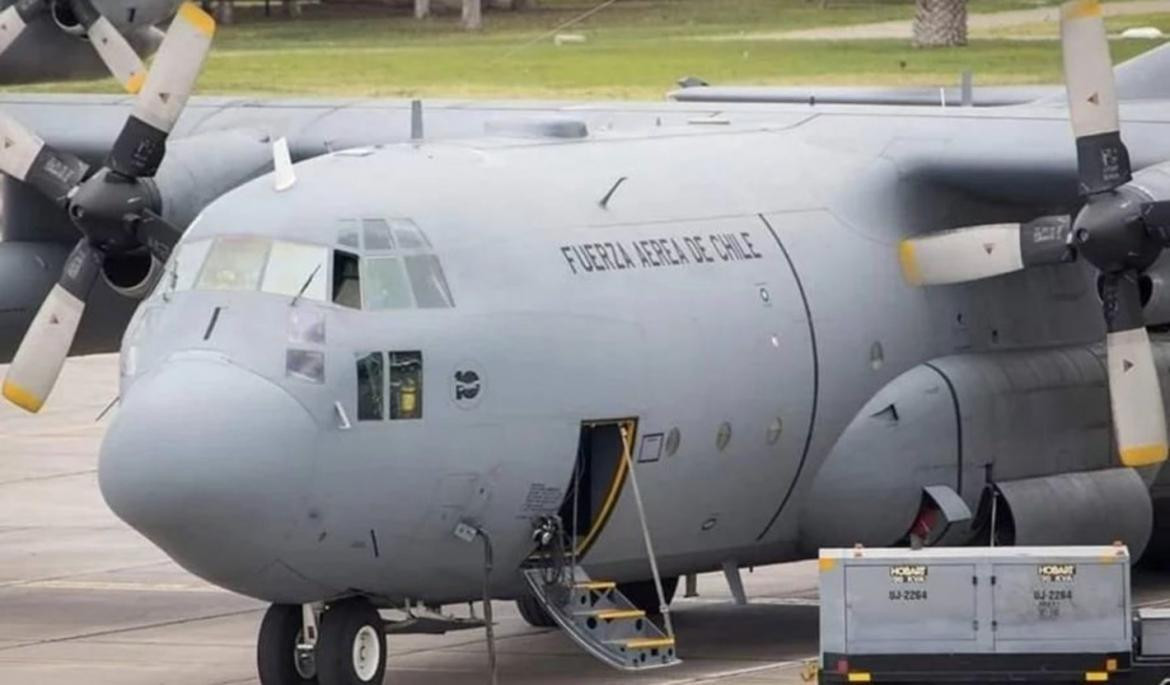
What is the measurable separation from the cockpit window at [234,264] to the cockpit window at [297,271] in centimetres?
7

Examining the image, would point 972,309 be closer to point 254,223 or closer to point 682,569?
point 682,569

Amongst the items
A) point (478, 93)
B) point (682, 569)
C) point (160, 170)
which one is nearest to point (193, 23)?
point (160, 170)

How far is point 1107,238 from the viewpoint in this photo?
20547 mm

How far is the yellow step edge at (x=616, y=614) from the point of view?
772 inches

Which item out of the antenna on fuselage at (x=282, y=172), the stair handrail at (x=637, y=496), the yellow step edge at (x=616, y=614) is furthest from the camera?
the stair handrail at (x=637, y=496)

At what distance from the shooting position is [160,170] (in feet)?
76.2

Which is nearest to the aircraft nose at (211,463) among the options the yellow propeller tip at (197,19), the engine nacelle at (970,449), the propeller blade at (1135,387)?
the yellow propeller tip at (197,19)

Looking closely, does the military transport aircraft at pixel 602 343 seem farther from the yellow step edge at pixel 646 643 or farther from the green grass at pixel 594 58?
the green grass at pixel 594 58

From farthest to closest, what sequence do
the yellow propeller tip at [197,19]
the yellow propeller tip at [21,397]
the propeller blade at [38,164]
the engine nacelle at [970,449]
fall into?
1. the propeller blade at [38,164]
2. the yellow propeller tip at [21,397]
3. the yellow propeller tip at [197,19]
4. the engine nacelle at [970,449]

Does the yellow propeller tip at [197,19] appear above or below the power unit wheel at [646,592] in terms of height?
above

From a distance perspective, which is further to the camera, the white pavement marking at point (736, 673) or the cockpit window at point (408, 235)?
the white pavement marking at point (736, 673)

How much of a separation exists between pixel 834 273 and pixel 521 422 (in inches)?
135

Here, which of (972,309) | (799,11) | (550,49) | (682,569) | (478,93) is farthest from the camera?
(799,11)

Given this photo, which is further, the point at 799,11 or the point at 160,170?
the point at 799,11
